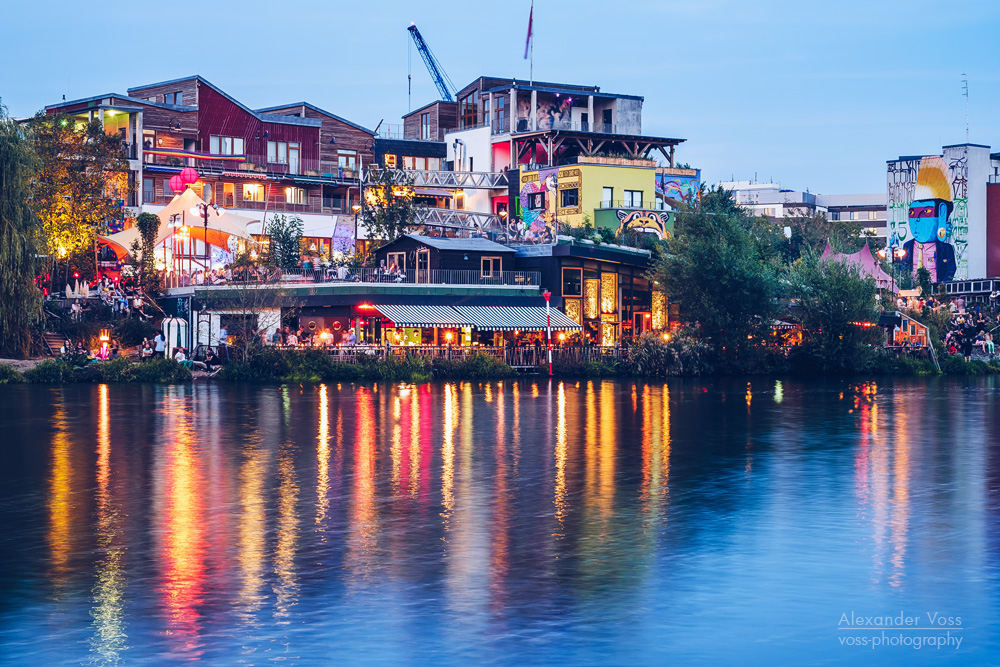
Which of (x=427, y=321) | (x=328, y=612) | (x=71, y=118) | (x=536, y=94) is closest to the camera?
(x=328, y=612)

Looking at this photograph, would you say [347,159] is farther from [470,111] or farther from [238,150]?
[470,111]

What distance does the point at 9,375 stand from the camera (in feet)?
186

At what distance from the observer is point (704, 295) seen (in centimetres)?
7081

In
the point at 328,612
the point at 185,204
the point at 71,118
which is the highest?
A: the point at 71,118

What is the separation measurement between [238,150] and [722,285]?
45.6 m

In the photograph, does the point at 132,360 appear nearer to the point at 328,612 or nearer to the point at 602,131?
the point at 328,612

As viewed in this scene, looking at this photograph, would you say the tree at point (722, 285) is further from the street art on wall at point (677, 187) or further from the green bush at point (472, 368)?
the street art on wall at point (677, 187)

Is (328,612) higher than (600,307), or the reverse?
(600,307)

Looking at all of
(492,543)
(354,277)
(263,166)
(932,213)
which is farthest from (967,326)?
(492,543)

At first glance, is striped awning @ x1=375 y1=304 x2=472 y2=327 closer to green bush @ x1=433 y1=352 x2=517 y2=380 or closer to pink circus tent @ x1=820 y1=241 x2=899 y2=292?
green bush @ x1=433 y1=352 x2=517 y2=380

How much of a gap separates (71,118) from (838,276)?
55045 millimetres

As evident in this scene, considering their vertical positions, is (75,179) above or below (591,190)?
below

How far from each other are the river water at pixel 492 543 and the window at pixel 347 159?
64601 mm

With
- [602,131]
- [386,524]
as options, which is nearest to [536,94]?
[602,131]
